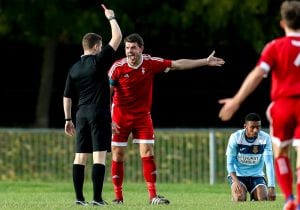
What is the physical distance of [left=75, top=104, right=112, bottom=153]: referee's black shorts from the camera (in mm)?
15305

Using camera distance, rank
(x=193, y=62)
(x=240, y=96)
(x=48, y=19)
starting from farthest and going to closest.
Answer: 1. (x=48, y=19)
2. (x=193, y=62)
3. (x=240, y=96)

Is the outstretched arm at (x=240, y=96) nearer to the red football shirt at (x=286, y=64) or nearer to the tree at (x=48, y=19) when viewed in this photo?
the red football shirt at (x=286, y=64)

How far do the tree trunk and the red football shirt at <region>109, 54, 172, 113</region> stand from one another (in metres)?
14.6

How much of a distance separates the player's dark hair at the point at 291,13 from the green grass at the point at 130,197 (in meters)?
3.55

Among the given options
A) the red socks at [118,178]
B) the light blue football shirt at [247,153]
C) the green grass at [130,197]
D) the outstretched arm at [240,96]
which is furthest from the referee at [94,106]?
the outstretched arm at [240,96]

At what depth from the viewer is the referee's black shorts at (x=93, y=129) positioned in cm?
1530

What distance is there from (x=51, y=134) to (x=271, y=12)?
6.91 m

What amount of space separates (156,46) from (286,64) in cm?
2075

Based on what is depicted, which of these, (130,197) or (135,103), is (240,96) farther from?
(130,197)

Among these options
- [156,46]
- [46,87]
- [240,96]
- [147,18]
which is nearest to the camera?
[240,96]

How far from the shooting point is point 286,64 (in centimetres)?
1175

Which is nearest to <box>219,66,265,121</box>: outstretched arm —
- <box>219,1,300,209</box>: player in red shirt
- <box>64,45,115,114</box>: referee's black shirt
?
<box>219,1,300,209</box>: player in red shirt

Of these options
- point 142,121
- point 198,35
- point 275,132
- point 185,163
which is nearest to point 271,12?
point 198,35

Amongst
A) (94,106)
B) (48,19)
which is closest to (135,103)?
(94,106)
